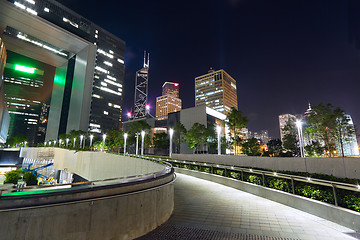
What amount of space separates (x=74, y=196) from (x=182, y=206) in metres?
5.17

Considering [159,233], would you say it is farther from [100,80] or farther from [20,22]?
[100,80]

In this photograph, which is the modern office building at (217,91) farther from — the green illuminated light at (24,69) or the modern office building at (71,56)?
the green illuminated light at (24,69)

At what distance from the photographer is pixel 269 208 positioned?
7758mm

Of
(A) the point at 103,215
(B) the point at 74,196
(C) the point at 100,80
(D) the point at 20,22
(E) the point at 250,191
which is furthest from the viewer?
(C) the point at 100,80

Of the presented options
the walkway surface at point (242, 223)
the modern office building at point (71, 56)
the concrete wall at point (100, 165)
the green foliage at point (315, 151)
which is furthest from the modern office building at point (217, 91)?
the walkway surface at point (242, 223)

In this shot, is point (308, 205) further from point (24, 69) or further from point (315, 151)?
point (24, 69)

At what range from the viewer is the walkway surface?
5133 mm

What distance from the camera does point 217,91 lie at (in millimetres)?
149500

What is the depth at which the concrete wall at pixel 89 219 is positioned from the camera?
3.29m

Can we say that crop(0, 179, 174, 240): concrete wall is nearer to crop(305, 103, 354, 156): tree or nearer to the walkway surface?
the walkway surface

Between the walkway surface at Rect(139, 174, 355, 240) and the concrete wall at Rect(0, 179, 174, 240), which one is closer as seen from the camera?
the concrete wall at Rect(0, 179, 174, 240)

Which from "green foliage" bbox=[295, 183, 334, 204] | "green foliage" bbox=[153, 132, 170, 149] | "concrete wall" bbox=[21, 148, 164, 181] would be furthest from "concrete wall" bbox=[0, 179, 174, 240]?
"green foliage" bbox=[153, 132, 170, 149]

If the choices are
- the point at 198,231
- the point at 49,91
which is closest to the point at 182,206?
the point at 198,231

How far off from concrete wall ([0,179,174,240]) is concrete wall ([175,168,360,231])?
6.13 m
